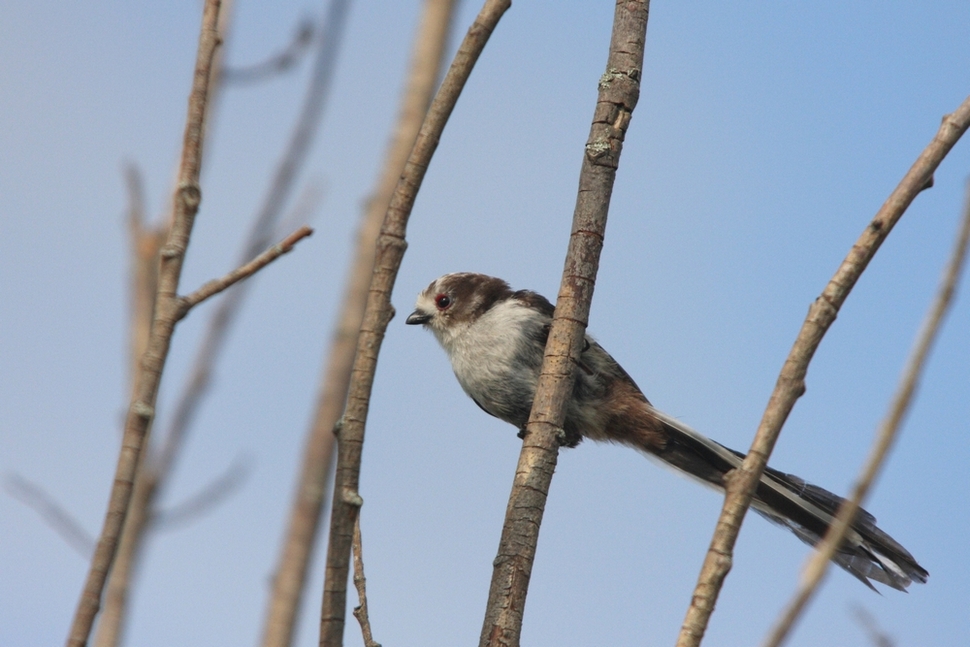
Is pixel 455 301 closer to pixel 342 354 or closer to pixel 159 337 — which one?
pixel 342 354

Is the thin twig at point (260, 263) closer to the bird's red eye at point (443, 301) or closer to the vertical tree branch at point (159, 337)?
the vertical tree branch at point (159, 337)

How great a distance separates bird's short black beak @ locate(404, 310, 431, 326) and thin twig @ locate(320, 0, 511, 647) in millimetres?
3384

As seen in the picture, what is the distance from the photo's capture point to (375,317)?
1.99m

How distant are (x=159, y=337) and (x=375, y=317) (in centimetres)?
45

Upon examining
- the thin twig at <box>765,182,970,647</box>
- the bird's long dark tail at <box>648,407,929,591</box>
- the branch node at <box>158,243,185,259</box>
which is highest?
the bird's long dark tail at <box>648,407,929,591</box>

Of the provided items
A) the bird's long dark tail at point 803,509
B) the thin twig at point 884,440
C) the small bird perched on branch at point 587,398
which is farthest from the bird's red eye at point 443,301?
the thin twig at point 884,440

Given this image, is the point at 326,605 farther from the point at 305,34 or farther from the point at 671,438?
the point at 671,438

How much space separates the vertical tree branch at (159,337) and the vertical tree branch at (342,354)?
0.25 m

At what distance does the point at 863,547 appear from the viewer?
11.5 feet

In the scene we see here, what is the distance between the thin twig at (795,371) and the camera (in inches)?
69.7

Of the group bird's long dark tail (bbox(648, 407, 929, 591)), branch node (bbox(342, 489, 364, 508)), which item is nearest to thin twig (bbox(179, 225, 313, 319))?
branch node (bbox(342, 489, 364, 508))

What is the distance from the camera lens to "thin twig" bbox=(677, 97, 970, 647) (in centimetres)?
177

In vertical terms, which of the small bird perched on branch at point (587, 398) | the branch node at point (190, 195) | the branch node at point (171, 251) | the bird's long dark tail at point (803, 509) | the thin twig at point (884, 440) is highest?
the small bird perched on branch at point (587, 398)

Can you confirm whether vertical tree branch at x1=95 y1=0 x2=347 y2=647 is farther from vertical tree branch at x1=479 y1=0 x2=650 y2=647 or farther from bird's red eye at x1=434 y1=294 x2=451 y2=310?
bird's red eye at x1=434 y1=294 x2=451 y2=310
